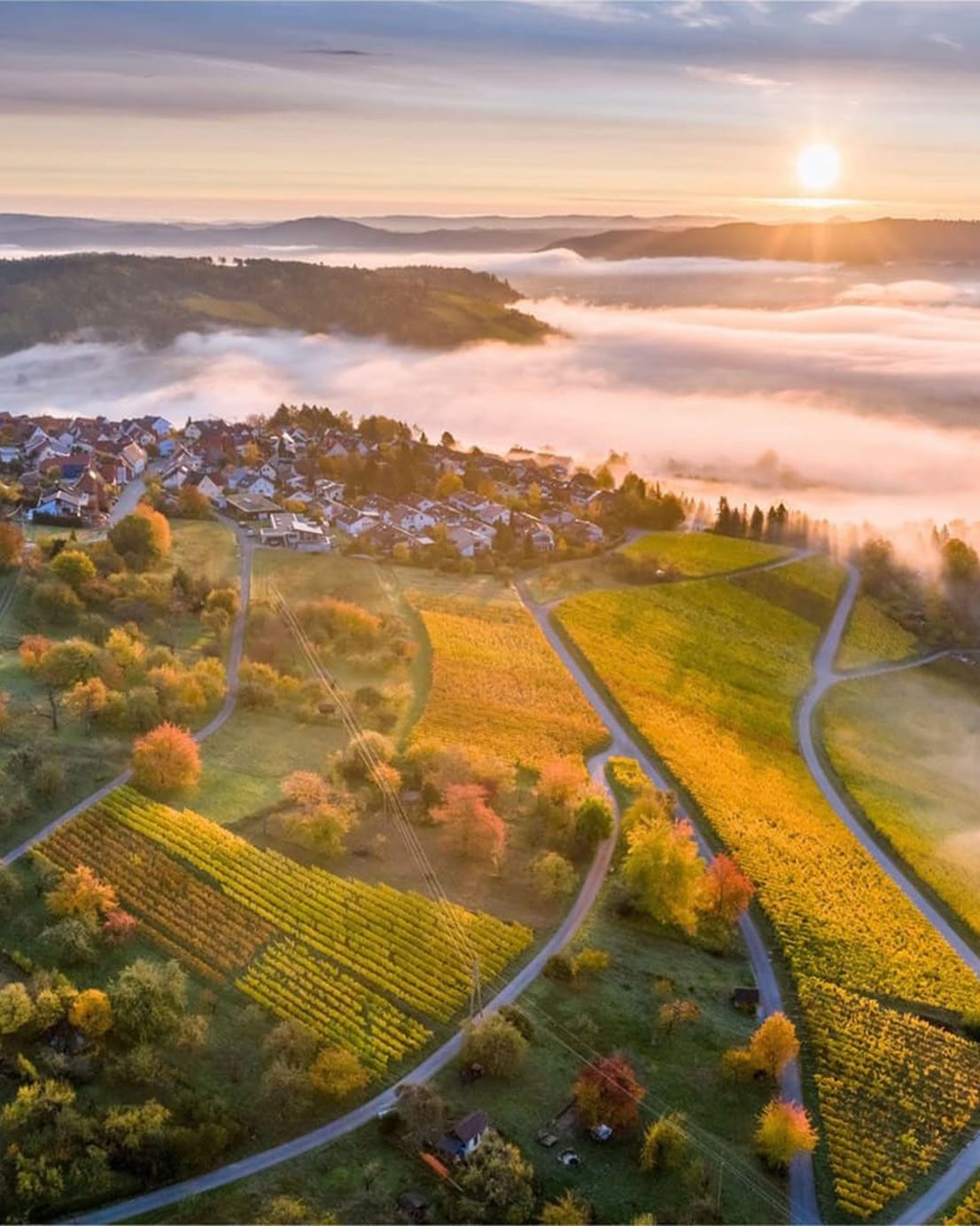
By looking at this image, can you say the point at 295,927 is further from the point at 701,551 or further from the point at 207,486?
the point at 701,551

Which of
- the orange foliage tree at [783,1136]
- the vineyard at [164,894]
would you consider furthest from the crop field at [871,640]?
the vineyard at [164,894]

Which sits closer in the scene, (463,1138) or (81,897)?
(463,1138)

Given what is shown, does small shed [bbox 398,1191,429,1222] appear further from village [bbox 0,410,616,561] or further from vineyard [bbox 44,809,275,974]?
village [bbox 0,410,616,561]

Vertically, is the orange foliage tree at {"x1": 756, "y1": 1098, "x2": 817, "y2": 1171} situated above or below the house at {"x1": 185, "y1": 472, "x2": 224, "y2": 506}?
below

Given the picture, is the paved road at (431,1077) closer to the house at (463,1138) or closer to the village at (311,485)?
the house at (463,1138)

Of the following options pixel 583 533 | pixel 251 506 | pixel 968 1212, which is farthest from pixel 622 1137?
pixel 251 506

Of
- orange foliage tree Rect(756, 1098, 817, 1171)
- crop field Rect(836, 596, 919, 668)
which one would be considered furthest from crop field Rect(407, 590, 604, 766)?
crop field Rect(836, 596, 919, 668)
